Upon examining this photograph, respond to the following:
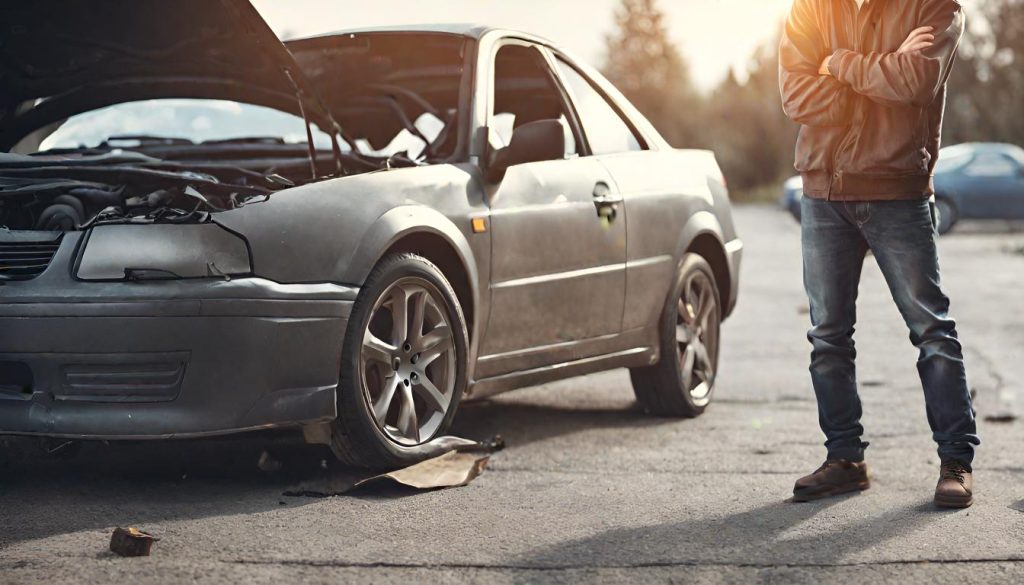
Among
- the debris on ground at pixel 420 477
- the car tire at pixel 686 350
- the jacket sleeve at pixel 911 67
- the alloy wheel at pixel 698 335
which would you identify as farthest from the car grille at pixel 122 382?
the alloy wheel at pixel 698 335

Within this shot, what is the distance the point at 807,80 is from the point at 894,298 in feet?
2.60

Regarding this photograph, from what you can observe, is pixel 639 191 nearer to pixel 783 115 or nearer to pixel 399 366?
pixel 399 366

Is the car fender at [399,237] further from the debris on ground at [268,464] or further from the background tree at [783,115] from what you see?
the background tree at [783,115]

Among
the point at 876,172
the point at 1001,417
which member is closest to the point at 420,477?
the point at 876,172

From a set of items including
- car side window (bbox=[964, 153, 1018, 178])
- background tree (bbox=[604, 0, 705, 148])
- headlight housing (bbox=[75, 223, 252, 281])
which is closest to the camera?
headlight housing (bbox=[75, 223, 252, 281])

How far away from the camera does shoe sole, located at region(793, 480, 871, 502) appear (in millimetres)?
5559

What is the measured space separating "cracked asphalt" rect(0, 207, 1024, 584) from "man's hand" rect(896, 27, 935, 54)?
59.0 inches

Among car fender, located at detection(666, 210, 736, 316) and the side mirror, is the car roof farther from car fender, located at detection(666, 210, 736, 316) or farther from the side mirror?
car fender, located at detection(666, 210, 736, 316)

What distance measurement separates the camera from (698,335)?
7.88m

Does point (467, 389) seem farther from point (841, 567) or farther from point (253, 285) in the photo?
point (841, 567)

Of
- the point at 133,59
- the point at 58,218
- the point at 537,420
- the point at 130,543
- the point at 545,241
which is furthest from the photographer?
the point at 537,420

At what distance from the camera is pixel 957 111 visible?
46.1m

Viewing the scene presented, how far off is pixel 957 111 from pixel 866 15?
139ft

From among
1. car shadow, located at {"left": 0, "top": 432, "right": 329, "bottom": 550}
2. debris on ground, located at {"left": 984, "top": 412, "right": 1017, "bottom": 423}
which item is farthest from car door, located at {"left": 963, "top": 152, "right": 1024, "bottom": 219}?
car shadow, located at {"left": 0, "top": 432, "right": 329, "bottom": 550}
